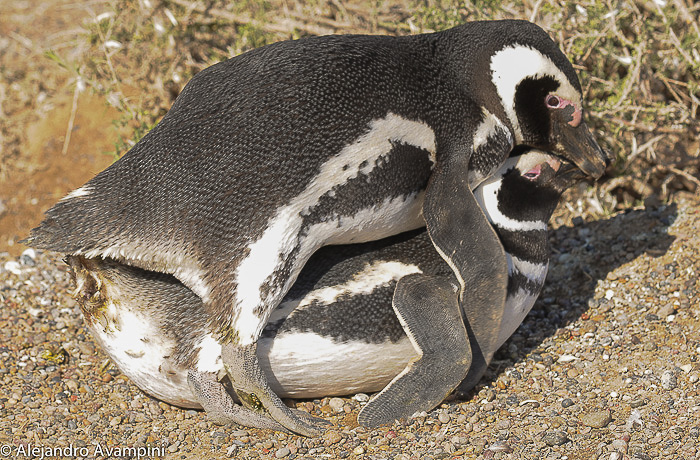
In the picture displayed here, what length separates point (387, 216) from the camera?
212 cm

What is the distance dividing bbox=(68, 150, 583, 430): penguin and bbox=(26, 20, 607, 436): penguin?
0.08 meters

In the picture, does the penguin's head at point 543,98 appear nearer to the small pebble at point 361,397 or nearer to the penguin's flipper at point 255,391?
the small pebble at point 361,397

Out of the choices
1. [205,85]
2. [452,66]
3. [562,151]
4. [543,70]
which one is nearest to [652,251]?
[562,151]

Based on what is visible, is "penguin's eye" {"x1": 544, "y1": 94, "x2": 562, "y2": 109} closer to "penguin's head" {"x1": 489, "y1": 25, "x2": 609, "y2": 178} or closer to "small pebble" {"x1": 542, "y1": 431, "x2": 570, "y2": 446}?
"penguin's head" {"x1": 489, "y1": 25, "x2": 609, "y2": 178}

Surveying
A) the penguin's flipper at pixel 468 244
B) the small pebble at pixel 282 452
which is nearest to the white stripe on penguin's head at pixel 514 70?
the penguin's flipper at pixel 468 244

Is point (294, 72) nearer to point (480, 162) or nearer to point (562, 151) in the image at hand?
point (480, 162)

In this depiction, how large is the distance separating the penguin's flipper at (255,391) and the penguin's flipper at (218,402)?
0.02m

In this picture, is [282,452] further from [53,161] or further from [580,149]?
[53,161]

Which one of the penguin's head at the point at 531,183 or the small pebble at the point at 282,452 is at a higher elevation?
the penguin's head at the point at 531,183

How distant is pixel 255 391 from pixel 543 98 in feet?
3.88

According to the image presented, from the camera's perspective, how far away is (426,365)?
6.92ft

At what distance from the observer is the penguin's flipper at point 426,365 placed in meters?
2.10

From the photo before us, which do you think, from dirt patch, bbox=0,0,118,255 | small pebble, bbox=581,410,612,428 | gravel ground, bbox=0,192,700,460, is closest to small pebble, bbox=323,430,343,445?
gravel ground, bbox=0,192,700,460

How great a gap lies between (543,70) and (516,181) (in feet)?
1.09
